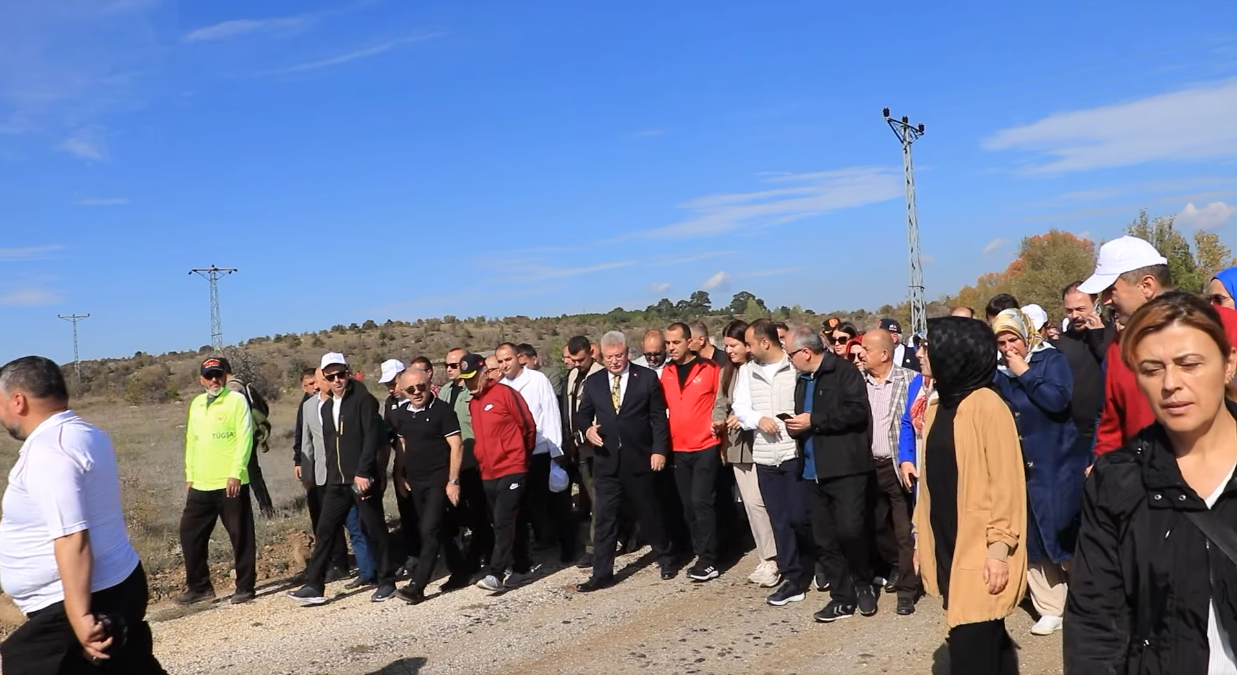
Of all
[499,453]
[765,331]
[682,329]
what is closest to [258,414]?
[499,453]

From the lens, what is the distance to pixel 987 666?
14.3ft

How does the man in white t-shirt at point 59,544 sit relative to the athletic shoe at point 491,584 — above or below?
above

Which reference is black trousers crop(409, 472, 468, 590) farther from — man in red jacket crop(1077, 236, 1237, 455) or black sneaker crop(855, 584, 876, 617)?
man in red jacket crop(1077, 236, 1237, 455)

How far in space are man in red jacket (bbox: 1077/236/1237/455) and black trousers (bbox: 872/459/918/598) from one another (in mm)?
3025

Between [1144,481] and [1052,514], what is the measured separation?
4054 millimetres

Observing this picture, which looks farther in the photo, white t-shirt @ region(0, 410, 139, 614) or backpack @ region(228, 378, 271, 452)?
backpack @ region(228, 378, 271, 452)

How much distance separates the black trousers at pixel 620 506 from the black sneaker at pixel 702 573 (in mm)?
259

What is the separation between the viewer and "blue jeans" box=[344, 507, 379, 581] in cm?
931

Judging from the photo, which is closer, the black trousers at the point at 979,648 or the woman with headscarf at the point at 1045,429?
the black trousers at the point at 979,648

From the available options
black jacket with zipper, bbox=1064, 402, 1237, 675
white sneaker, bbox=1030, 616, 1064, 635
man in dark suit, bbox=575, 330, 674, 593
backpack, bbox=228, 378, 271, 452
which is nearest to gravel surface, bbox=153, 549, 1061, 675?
white sneaker, bbox=1030, 616, 1064, 635

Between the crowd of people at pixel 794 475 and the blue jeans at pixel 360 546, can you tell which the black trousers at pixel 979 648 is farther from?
the blue jeans at pixel 360 546

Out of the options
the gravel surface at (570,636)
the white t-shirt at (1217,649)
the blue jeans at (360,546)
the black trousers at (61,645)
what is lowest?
the gravel surface at (570,636)

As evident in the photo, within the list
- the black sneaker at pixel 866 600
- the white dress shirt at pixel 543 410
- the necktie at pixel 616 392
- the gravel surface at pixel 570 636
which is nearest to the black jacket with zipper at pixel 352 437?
the gravel surface at pixel 570 636

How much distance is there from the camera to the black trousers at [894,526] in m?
7.55
